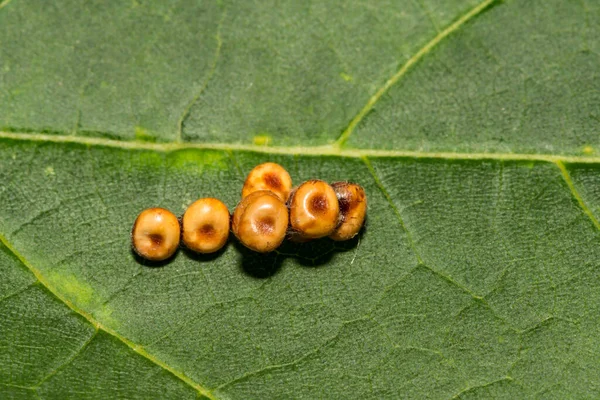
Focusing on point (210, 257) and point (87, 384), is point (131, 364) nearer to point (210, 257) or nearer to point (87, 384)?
point (87, 384)

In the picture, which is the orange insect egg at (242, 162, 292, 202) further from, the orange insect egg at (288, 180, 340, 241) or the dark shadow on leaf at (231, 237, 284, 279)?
the dark shadow on leaf at (231, 237, 284, 279)

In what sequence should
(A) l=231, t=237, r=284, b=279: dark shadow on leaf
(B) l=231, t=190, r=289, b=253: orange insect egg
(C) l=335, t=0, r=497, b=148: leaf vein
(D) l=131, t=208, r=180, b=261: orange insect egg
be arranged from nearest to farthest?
(B) l=231, t=190, r=289, b=253: orange insect egg → (D) l=131, t=208, r=180, b=261: orange insect egg → (A) l=231, t=237, r=284, b=279: dark shadow on leaf → (C) l=335, t=0, r=497, b=148: leaf vein

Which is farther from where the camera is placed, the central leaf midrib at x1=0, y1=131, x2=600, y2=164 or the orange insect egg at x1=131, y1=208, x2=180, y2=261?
the central leaf midrib at x1=0, y1=131, x2=600, y2=164

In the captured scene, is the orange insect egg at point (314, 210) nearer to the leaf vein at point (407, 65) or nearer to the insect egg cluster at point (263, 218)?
the insect egg cluster at point (263, 218)

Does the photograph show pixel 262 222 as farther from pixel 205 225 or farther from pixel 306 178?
pixel 306 178

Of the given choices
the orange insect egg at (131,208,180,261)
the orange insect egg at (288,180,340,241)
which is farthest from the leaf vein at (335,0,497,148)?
the orange insect egg at (131,208,180,261)

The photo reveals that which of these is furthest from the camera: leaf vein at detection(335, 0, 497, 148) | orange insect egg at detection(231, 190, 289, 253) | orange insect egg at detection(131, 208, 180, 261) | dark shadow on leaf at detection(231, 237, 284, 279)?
leaf vein at detection(335, 0, 497, 148)

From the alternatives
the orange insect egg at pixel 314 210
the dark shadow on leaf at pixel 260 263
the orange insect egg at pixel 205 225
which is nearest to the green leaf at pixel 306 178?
the dark shadow on leaf at pixel 260 263
